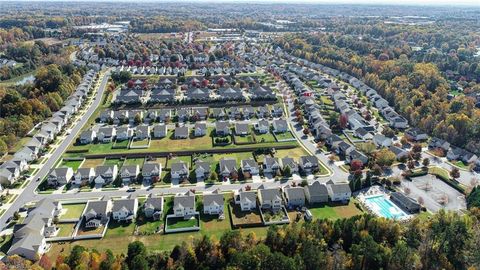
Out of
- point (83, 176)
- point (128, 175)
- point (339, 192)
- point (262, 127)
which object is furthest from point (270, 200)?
point (83, 176)

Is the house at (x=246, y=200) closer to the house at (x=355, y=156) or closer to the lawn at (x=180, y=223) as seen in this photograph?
A: the lawn at (x=180, y=223)

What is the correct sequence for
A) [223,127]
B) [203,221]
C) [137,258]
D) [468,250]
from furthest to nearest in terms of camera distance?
[223,127] → [203,221] → [468,250] → [137,258]

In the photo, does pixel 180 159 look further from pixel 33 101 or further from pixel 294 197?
pixel 33 101

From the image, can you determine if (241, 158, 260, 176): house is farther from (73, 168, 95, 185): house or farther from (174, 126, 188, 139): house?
(73, 168, 95, 185): house

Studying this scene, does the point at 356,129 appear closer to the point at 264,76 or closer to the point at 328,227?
the point at 328,227

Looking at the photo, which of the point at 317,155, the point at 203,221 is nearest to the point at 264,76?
the point at 317,155

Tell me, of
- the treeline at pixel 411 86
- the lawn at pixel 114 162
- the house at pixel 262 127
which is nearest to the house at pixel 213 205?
the lawn at pixel 114 162
